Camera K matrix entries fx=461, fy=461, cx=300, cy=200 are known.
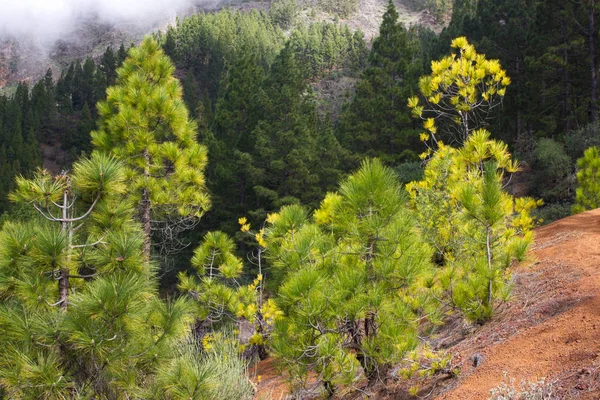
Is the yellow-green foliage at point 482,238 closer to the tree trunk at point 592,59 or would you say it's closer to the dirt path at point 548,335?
the dirt path at point 548,335

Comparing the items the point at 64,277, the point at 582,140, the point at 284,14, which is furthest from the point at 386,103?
the point at 284,14

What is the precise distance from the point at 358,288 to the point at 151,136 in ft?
16.2

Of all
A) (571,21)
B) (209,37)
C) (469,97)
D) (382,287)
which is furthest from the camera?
(209,37)

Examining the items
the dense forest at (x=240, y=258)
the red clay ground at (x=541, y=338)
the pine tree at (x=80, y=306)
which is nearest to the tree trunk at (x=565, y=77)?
the dense forest at (x=240, y=258)

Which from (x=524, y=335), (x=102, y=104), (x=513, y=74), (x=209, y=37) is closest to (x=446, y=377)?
(x=524, y=335)

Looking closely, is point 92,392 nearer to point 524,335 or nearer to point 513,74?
point 524,335

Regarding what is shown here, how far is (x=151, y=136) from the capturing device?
727 cm

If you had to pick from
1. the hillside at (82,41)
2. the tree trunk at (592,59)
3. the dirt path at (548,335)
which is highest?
the tree trunk at (592,59)

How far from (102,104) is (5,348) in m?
5.13

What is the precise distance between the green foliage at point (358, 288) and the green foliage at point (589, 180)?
5657mm

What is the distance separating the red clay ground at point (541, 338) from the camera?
3.07 m

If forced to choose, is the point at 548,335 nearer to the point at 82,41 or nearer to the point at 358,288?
the point at 358,288

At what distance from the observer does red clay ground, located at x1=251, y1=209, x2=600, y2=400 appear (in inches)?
121

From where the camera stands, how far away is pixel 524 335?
151 inches
